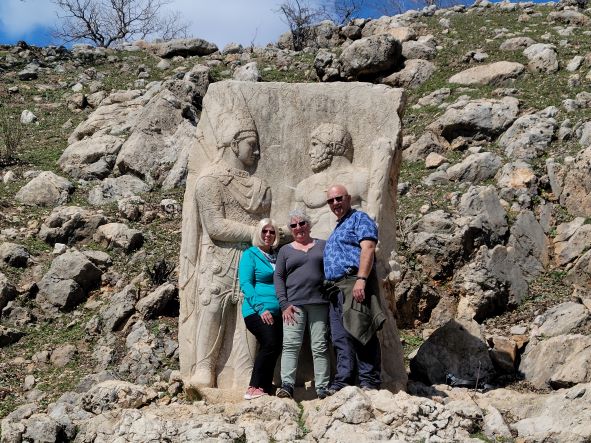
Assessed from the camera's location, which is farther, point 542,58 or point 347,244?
point 542,58

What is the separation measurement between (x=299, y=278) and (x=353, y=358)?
0.85 metres

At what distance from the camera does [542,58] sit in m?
18.0

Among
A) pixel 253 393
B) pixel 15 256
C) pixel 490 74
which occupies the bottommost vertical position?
pixel 253 393

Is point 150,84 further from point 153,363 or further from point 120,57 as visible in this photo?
point 153,363

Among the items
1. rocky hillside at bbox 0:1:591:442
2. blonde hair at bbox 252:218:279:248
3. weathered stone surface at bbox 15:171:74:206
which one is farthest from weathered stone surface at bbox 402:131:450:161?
blonde hair at bbox 252:218:279:248

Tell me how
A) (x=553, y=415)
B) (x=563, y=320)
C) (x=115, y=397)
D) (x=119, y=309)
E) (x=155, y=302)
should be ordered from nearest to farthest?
(x=553, y=415) → (x=115, y=397) → (x=563, y=320) → (x=155, y=302) → (x=119, y=309)

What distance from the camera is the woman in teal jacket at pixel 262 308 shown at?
7742mm

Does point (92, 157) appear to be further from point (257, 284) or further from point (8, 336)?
point (257, 284)

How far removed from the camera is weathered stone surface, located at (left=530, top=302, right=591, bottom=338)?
981 centimetres

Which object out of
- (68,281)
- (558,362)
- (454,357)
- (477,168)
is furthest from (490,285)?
(68,281)

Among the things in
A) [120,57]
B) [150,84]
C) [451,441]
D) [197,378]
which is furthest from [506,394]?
[120,57]

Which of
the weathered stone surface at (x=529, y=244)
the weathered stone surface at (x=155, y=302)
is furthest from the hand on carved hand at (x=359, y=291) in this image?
the weathered stone surface at (x=529, y=244)

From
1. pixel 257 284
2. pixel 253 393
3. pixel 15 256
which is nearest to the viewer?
pixel 253 393

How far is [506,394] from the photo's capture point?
8289mm
